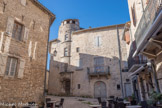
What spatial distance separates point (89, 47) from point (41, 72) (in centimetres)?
1163

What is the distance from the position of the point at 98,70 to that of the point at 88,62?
2.05 m

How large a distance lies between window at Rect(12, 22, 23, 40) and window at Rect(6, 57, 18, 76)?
5.14 ft

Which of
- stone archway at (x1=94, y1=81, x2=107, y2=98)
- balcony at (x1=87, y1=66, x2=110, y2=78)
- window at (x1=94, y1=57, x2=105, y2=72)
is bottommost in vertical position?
stone archway at (x1=94, y1=81, x2=107, y2=98)

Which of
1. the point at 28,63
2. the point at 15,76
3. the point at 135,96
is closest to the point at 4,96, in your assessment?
the point at 15,76

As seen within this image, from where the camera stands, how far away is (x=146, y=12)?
18.4ft

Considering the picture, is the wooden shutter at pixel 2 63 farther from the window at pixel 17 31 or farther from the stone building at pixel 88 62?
the stone building at pixel 88 62

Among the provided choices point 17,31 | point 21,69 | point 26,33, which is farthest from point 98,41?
point 21,69

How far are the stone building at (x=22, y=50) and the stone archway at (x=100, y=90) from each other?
10.3m

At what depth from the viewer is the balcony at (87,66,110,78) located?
1764cm

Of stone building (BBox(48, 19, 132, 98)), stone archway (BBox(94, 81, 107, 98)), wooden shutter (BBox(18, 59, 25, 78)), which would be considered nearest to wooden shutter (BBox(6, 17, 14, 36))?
wooden shutter (BBox(18, 59, 25, 78))

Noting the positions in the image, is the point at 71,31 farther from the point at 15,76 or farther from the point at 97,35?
the point at 15,76

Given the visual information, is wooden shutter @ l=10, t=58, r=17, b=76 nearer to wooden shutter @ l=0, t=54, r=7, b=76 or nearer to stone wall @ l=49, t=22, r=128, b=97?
wooden shutter @ l=0, t=54, r=7, b=76

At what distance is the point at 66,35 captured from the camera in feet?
74.5

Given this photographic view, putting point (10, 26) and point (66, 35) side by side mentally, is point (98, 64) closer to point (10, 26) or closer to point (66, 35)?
point (66, 35)
